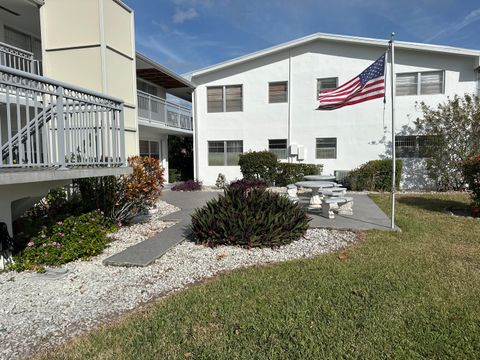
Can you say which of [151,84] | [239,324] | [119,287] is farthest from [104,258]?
[151,84]

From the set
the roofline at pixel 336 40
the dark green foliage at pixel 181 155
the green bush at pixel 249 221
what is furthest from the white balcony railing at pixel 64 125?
the dark green foliage at pixel 181 155

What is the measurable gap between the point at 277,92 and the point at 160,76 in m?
6.27

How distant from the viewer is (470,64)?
46.1ft

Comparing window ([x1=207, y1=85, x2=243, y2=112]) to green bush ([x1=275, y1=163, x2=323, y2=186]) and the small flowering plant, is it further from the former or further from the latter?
the small flowering plant

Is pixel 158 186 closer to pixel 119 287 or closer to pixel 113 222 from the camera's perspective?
pixel 113 222

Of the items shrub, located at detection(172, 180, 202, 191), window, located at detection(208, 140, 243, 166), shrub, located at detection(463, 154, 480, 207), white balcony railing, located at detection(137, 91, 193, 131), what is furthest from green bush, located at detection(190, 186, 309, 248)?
window, located at detection(208, 140, 243, 166)

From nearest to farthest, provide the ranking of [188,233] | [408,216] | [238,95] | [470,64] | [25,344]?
[25,344] < [188,233] < [408,216] < [470,64] < [238,95]

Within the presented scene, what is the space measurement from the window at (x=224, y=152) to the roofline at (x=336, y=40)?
3947 mm

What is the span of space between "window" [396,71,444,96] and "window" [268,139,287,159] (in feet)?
19.1

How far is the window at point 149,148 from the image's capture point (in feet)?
58.2

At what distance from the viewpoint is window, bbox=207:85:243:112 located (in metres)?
17.4

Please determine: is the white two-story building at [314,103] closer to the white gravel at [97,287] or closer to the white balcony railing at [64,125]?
the white gravel at [97,287]

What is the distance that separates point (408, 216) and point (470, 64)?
32.4ft

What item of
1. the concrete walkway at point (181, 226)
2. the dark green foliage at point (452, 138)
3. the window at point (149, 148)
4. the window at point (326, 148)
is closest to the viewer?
the concrete walkway at point (181, 226)
